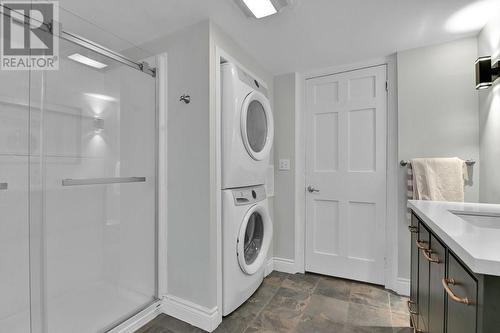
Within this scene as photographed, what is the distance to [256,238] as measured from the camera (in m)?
2.16

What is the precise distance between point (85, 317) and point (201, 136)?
1.41 metres

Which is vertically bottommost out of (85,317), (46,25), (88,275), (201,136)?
(85,317)

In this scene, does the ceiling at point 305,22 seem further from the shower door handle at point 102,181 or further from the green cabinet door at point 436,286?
the green cabinet door at point 436,286

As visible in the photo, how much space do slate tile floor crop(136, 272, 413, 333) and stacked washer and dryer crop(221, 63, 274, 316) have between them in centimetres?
13

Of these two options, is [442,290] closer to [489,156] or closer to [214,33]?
[489,156]

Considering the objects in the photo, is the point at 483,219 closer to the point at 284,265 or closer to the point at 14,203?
the point at 284,265

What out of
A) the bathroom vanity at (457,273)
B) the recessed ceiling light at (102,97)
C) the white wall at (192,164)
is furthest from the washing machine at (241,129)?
the bathroom vanity at (457,273)

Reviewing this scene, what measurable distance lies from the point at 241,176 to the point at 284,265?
1.29 metres

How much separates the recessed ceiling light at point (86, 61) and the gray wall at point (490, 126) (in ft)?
8.81

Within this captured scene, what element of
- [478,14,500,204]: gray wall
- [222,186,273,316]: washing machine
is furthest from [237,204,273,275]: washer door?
[478,14,500,204]: gray wall

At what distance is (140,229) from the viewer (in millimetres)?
1844

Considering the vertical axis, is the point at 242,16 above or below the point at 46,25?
above

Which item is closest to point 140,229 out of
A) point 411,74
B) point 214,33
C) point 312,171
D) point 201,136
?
point 201,136

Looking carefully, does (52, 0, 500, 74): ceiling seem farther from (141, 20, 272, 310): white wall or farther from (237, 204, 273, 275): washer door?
(237, 204, 273, 275): washer door
